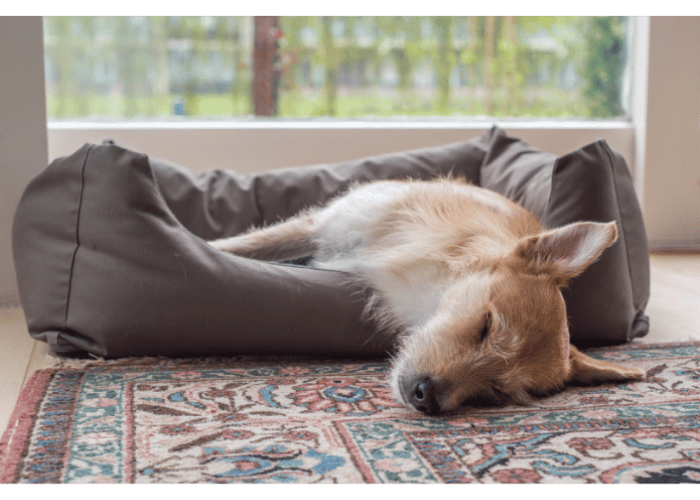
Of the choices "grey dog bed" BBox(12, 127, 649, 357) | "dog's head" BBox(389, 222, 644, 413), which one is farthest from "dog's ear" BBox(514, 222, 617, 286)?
"grey dog bed" BBox(12, 127, 649, 357)

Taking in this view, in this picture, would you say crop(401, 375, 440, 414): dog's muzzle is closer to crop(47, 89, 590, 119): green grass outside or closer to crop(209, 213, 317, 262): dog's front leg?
crop(209, 213, 317, 262): dog's front leg

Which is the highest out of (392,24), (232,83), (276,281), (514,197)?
(392,24)

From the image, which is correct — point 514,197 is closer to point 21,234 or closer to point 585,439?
point 585,439

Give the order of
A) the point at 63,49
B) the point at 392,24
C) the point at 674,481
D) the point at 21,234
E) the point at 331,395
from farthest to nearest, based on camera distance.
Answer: the point at 392,24 → the point at 63,49 → the point at 21,234 → the point at 331,395 → the point at 674,481

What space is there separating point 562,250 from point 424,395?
60cm

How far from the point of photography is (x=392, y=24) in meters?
5.02

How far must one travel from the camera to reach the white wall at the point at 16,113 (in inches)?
117

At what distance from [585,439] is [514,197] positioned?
1613mm

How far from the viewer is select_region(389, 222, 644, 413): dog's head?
1742mm

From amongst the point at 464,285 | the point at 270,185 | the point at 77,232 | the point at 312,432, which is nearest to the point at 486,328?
the point at 464,285

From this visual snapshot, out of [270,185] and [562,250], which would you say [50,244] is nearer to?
[270,185]

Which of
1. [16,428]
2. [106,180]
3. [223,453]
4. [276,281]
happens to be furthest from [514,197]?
Answer: [16,428]

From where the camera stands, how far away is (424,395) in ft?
5.64

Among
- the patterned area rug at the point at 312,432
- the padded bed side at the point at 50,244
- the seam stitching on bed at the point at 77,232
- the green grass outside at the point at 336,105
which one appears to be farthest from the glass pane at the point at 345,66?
the patterned area rug at the point at 312,432
